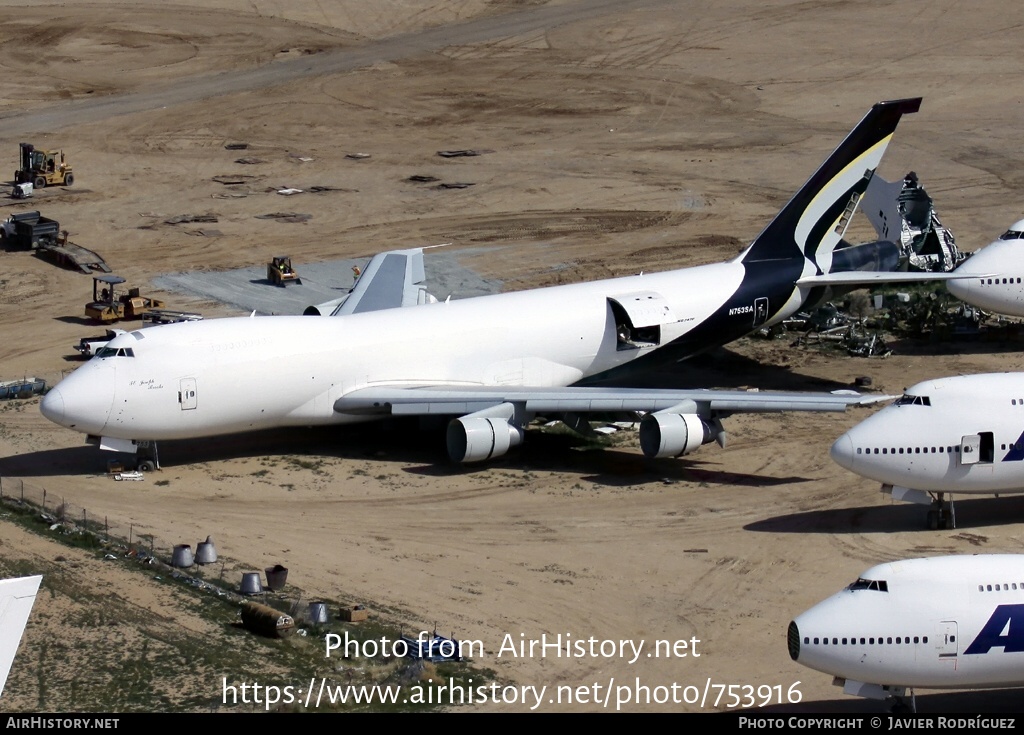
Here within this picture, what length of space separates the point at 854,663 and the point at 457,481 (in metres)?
19.8

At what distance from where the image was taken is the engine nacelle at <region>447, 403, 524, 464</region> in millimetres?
49688

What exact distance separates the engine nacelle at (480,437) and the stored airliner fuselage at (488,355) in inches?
2.1

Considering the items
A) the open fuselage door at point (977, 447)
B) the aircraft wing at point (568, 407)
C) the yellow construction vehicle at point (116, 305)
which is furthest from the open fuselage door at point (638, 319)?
the yellow construction vehicle at point (116, 305)

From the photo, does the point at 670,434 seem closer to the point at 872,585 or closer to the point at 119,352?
the point at 872,585

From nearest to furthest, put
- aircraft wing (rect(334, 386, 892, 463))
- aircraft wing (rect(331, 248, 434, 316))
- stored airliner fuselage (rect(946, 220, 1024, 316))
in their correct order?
aircraft wing (rect(334, 386, 892, 463)), aircraft wing (rect(331, 248, 434, 316)), stored airliner fuselage (rect(946, 220, 1024, 316))

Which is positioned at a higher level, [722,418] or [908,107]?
[908,107]

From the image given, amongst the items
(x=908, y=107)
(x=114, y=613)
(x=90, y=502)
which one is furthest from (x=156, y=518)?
(x=908, y=107)

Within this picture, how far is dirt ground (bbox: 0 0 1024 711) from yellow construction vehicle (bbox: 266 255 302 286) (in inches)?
91.0

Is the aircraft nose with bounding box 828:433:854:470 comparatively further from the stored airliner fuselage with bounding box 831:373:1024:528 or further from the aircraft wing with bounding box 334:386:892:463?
the aircraft wing with bounding box 334:386:892:463

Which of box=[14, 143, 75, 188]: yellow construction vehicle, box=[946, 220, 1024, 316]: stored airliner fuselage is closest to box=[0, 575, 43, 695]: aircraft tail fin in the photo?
box=[946, 220, 1024, 316]: stored airliner fuselage

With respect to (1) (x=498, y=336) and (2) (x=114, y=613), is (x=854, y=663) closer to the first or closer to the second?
(2) (x=114, y=613)

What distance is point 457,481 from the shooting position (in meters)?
50.1
